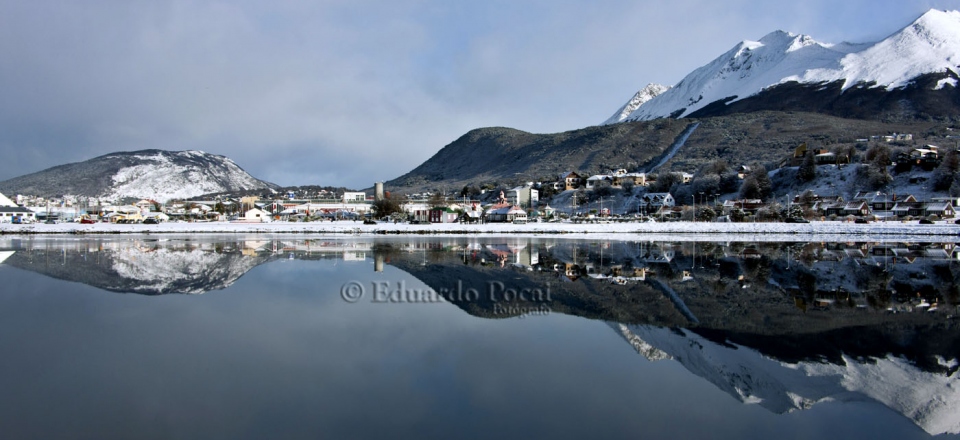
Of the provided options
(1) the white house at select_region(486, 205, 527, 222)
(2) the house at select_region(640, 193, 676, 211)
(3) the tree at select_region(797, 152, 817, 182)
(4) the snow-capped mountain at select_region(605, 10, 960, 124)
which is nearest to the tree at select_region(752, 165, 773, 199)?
(3) the tree at select_region(797, 152, 817, 182)

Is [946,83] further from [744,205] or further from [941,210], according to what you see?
[744,205]

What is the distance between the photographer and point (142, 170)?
641 ft

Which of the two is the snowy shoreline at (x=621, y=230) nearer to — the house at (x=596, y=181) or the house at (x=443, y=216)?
the house at (x=443, y=216)

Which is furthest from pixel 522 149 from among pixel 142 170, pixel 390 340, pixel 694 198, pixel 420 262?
pixel 390 340

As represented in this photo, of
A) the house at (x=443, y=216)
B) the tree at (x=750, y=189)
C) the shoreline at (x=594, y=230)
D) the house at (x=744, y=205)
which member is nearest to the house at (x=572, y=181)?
the tree at (x=750, y=189)

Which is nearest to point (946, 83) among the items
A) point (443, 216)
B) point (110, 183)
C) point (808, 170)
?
point (808, 170)

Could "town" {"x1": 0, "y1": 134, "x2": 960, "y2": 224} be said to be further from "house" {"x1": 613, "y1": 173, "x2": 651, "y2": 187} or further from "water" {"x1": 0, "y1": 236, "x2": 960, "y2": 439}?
"water" {"x1": 0, "y1": 236, "x2": 960, "y2": 439}

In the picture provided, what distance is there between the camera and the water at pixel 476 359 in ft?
15.1

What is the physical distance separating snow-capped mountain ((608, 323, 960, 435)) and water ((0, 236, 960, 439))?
0.08 feet

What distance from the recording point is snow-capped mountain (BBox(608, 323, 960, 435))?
16.5 ft

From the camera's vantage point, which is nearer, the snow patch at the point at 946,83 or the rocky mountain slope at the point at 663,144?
the rocky mountain slope at the point at 663,144

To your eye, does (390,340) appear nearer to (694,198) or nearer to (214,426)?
(214,426)

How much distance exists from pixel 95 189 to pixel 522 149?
443ft

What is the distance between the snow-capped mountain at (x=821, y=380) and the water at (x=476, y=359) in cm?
2
